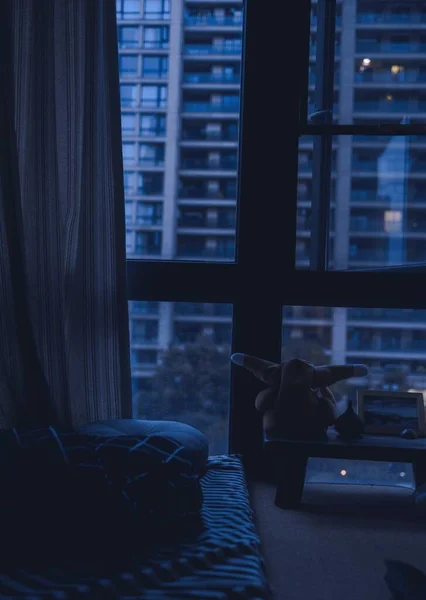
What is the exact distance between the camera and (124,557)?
142 centimetres

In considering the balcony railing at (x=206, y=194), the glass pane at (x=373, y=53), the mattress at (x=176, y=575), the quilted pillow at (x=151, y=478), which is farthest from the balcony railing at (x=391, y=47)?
the mattress at (x=176, y=575)

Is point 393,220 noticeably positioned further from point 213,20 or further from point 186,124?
point 213,20

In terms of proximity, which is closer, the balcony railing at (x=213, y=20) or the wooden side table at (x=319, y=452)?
the wooden side table at (x=319, y=452)

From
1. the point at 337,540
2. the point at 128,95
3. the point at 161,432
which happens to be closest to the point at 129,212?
the point at 128,95

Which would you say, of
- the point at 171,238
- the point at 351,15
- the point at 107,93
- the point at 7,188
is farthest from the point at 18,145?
the point at 351,15

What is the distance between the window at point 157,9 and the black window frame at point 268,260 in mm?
329

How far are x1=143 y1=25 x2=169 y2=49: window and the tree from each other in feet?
3.96

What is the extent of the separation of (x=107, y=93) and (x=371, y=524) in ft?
5.59

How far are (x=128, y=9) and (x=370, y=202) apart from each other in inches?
49.3

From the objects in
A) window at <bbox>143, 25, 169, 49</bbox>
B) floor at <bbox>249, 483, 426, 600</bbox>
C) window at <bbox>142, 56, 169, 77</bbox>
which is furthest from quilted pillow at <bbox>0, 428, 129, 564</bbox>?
window at <bbox>143, 25, 169, 49</bbox>

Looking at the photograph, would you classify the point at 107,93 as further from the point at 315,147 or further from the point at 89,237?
the point at 315,147

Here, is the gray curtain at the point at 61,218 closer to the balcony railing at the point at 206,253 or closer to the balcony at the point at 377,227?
the balcony railing at the point at 206,253

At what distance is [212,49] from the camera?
8.39ft

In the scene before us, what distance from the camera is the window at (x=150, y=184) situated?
253cm
